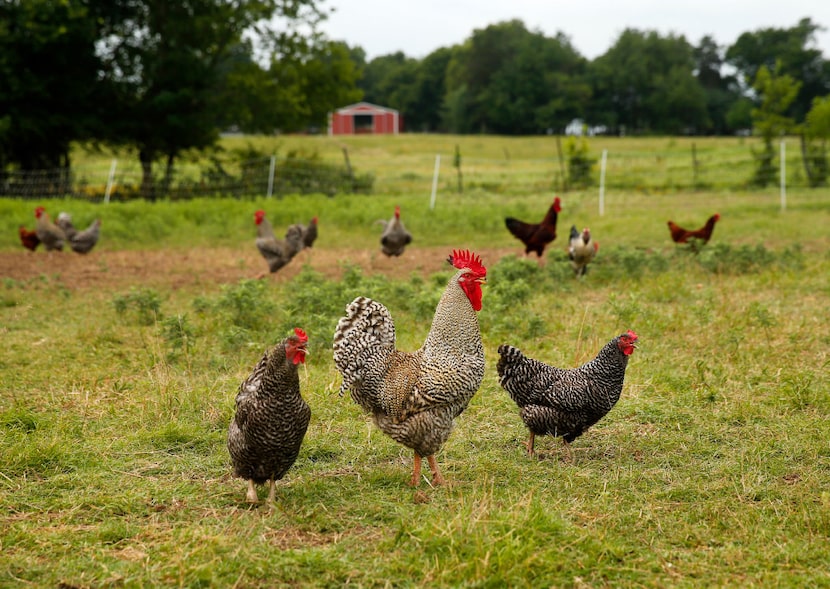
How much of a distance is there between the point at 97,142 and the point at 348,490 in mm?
23020

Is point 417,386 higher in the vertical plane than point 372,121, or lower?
lower

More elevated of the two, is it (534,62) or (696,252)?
(534,62)

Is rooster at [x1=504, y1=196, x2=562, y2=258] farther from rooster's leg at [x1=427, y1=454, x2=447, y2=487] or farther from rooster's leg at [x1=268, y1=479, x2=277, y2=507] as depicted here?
rooster's leg at [x1=268, y1=479, x2=277, y2=507]

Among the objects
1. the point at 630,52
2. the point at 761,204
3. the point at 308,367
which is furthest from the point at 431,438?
the point at 630,52

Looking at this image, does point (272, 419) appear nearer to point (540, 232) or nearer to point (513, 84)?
point (540, 232)

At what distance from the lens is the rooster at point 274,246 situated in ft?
42.4

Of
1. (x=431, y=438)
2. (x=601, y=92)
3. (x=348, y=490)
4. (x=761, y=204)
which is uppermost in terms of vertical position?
(x=601, y=92)

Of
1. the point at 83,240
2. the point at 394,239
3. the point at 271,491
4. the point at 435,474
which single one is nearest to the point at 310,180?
the point at 83,240

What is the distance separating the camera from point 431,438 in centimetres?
506

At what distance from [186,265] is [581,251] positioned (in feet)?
22.2

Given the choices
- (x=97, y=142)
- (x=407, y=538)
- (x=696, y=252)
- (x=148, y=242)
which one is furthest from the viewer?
(x=97, y=142)

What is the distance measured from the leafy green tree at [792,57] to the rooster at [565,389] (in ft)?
189

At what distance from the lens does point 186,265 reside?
14.0 metres

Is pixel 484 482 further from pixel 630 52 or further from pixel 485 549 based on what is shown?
pixel 630 52
